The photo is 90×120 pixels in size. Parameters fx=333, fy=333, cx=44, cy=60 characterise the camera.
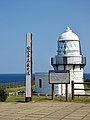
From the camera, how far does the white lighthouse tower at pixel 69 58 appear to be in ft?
113

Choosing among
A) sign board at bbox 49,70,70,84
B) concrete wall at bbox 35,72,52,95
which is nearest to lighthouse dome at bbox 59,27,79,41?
concrete wall at bbox 35,72,52,95

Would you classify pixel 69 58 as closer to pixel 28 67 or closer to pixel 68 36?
pixel 68 36

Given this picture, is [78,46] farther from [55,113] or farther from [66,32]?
[55,113]

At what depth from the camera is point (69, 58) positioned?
113 ft

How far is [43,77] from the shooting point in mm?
36031

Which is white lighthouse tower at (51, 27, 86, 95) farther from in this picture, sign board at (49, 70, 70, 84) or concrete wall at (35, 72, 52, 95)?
sign board at (49, 70, 70, 84)

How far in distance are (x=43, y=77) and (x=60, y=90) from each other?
8.67 feet

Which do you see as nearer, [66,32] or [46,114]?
[46,114]

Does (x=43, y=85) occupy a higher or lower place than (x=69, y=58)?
lower

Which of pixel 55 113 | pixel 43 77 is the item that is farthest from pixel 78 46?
pixel 55 113

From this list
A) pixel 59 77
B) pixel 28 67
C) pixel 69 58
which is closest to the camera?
pixel 28 67

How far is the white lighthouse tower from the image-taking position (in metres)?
34.4

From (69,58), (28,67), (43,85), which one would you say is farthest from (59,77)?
(43,85)

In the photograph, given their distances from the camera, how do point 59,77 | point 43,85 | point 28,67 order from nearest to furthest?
point 28,67 < point 59,77 < point 43,85
